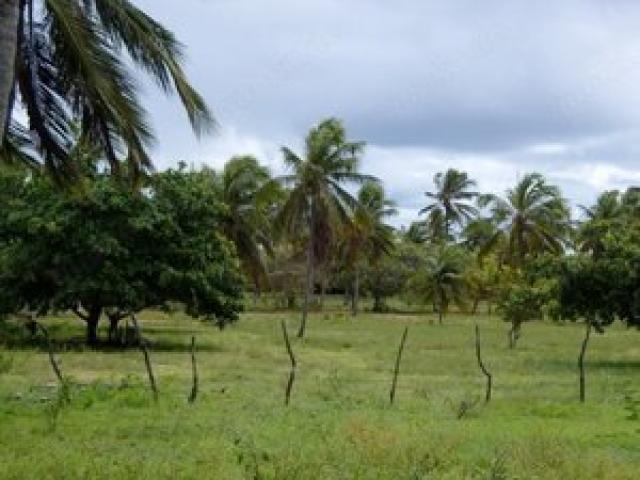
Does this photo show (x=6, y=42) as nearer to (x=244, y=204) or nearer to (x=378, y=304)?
(x=244, y=204)

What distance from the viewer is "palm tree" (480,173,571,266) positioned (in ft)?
162

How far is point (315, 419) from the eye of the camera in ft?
40.9

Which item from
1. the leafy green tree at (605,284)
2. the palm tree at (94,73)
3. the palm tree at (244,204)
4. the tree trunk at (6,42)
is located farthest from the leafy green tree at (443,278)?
the tree trunk at (6,42)

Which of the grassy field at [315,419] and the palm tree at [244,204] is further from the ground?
the palm tree at [244,204]

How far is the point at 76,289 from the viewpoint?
25.3 metres

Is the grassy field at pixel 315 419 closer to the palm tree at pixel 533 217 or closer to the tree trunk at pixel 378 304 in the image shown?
the palm tree at pixel 533 217

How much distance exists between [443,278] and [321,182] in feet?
70.3

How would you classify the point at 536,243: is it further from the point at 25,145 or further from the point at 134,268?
the point at 25,145

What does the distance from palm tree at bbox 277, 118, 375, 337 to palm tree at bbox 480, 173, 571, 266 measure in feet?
53.8

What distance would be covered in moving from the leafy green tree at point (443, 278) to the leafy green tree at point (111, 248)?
2808 cm

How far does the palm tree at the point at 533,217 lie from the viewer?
49.2 m

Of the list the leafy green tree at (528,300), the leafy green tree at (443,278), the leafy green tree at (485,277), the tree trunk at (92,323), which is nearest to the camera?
the leafy green tree at (528,300)

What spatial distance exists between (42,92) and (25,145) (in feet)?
7.51

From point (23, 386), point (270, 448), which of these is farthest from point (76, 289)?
point (270, 448)
